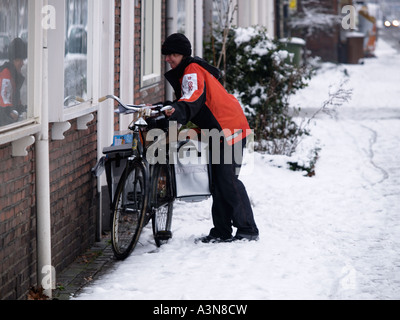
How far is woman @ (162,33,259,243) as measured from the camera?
6.22 meters

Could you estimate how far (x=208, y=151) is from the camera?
656 cm

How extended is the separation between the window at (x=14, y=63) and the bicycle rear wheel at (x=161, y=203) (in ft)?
5.26

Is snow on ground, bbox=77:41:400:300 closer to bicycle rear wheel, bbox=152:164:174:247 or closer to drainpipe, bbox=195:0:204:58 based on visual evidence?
bicycle rear wheel, bbox=152:164:174:247

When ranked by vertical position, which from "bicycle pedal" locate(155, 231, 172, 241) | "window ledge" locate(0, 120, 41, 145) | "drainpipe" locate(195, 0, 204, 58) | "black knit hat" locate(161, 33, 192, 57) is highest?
"drainpipe" locate(195, 0, 204, 58)

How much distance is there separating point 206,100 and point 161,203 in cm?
87

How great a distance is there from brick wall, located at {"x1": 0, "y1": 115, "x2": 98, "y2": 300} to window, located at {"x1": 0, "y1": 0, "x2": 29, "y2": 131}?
23cm

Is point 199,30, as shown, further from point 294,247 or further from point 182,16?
point 294,247

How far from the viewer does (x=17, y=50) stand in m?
4.80

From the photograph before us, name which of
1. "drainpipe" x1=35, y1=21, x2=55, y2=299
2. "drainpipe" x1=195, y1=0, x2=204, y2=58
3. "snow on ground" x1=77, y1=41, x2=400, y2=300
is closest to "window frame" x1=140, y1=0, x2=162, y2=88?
"snow on ground" x1=77, y1=41, x2=400, y2=300

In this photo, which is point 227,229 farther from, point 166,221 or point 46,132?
point 46,132

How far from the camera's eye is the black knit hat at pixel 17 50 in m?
4.71

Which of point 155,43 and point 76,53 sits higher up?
point 155,43

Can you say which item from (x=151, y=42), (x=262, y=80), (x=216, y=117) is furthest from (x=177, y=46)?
(x=262, y=80)

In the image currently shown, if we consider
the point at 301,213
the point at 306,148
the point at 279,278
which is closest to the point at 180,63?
the point at 279,278
